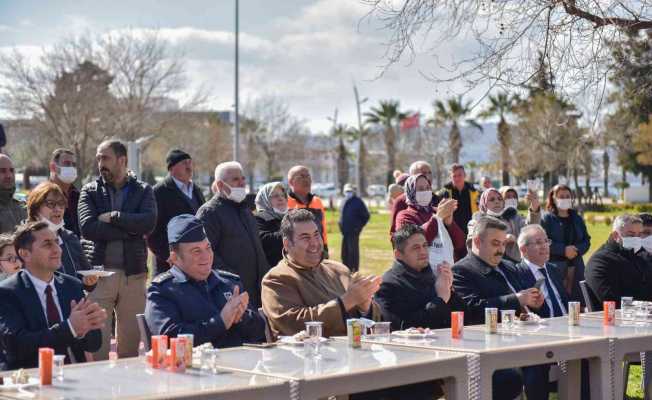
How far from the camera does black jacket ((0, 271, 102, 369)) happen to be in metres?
5.44

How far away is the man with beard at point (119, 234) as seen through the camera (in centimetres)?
805

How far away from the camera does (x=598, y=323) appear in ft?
22.6

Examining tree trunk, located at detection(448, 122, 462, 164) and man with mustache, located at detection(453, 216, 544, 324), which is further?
tree trunk, located at detection(448, 122, 462, 164)

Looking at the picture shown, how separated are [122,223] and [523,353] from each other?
12.3ft

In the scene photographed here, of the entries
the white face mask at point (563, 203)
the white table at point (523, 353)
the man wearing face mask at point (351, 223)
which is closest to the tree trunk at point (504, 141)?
the man wearing face mask at point (351, 223)

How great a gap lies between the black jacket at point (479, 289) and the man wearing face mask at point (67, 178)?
→ 334 cm

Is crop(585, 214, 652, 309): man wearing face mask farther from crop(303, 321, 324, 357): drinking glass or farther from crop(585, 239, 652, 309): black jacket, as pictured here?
crop(303, 321, 324, 357): drinking glass

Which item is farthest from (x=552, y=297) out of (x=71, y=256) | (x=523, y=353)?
(x=71, y=256)

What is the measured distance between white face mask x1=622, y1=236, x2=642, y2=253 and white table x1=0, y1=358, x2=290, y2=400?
5.27m

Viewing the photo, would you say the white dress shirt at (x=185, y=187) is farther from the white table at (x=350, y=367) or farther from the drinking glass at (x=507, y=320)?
the white table at (x=350, y=367)

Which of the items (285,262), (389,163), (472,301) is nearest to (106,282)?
(285,262)

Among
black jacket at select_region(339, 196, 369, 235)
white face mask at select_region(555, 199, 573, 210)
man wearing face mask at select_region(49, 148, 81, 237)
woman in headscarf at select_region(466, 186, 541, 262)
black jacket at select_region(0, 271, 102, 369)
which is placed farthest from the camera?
black jacket at select_region(339, 196, 369, 235)

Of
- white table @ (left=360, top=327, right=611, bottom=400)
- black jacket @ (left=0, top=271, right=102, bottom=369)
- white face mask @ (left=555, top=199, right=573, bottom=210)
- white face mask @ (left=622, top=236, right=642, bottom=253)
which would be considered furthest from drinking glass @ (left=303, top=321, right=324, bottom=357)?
white face mask @ (left=555, top=199, right=573, bottom=210)

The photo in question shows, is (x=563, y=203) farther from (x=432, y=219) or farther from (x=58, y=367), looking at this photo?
(x=58, y=367)
